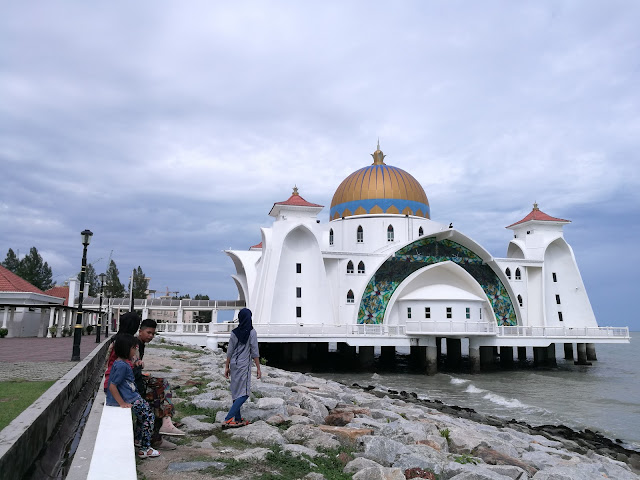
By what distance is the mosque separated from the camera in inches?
1093

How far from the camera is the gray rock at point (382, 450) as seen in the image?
5941mm

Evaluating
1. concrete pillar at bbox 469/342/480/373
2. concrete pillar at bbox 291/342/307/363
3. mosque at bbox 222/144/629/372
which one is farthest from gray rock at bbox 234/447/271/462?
concrete pillar at bbox 469/342/480/373

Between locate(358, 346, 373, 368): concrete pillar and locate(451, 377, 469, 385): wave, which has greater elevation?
locate(358, 346, 373, 368): concrete pillar

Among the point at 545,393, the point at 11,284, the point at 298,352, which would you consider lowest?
the point at 545,393

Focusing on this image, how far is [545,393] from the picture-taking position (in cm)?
2216

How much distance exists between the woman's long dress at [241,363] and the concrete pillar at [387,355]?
93.3 ft

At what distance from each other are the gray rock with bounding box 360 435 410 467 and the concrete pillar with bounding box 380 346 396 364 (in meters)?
28.7

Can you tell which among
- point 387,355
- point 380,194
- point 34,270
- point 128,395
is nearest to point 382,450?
point 128,395

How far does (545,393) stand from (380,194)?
17304 mm

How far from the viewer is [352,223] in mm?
34906

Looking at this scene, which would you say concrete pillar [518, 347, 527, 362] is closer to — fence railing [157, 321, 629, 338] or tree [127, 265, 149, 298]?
fence railing [157, 321, 629, 338]

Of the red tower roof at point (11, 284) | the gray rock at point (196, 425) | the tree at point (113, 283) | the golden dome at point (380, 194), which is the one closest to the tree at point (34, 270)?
the tree at point (113, 283)

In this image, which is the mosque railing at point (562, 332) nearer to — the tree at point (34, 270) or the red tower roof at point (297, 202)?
Result: the red tower roof at point (297, 202)

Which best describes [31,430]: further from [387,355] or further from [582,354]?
[582,354]
